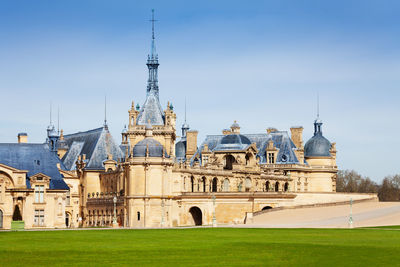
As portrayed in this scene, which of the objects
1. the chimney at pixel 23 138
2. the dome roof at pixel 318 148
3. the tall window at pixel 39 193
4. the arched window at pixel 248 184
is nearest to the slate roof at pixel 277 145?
the dome roof at pixel 318 148

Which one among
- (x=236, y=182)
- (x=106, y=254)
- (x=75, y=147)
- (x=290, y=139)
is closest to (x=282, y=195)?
(x=236, y=182)

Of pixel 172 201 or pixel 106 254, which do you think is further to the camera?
pixel 172 201

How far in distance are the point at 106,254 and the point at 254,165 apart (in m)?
82.2

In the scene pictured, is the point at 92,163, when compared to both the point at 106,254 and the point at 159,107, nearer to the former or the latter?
the point at 159,107

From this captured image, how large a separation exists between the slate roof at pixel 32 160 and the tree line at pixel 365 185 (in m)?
99.9

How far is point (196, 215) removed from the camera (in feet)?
361

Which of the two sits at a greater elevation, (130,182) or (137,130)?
(137,130)

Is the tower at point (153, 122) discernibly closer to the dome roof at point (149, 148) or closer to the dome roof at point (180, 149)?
the dome roof at point (149, 148)

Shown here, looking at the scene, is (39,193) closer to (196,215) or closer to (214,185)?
(196,215)

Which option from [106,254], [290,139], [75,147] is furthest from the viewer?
[290,139]

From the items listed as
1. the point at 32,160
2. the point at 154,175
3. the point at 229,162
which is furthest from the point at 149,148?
the point at 229,162

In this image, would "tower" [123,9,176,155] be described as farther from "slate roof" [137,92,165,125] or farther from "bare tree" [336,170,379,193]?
"bare tree" [336,170,379,193]

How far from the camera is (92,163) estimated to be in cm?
11625

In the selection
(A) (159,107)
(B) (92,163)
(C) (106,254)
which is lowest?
(C) (106,254)
